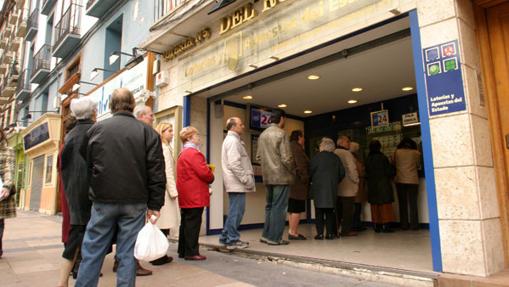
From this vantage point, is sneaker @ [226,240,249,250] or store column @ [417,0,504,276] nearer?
store column @ [417,0,504,276]

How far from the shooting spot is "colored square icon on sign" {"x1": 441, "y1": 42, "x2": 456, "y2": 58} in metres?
3.57

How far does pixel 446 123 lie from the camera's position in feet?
11.8

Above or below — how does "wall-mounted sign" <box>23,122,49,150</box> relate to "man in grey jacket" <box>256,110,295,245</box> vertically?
above

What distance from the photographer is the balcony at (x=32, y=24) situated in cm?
2050

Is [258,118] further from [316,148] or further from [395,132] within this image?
[395,132]

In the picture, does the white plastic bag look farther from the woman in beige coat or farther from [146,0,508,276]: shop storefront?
[146,0,508,276]: shop storefront

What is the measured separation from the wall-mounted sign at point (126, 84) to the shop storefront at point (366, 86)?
754 millimetres

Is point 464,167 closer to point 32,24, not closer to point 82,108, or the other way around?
point 82,108

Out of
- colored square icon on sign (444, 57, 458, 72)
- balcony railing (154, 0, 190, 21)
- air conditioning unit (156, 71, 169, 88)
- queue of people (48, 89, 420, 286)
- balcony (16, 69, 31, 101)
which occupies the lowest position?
queue of people (48, 89, 420, 286)

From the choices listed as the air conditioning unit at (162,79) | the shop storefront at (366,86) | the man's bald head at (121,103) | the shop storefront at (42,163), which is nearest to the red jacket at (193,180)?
the shop storefront at (366,86)

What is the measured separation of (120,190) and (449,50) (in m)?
3.21

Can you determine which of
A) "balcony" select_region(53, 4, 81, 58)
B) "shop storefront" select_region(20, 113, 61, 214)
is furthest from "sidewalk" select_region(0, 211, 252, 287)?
"balcony" select_region(53, 4, 81, 58)

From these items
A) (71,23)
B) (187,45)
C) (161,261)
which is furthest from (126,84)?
(71,23)

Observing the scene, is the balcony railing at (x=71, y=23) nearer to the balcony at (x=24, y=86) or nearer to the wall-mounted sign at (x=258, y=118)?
the balcony at (x=24, y=86)
